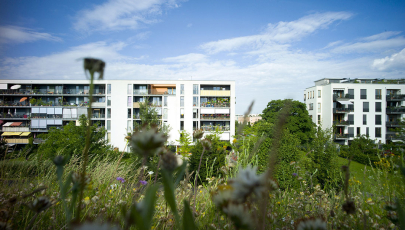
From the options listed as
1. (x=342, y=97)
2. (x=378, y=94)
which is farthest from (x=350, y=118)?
(x=378, y=94)

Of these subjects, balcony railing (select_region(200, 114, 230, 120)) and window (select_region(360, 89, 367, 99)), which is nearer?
balcony railing (select_region(200, 114, 230, 120))

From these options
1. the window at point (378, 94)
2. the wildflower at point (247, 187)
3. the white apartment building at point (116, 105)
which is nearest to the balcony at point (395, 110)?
the window at point (378, 94)

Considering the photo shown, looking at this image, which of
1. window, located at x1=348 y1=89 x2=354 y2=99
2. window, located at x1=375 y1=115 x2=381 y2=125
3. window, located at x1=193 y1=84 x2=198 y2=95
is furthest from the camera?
window, located at x1=348 y1=89 x2=354 y2=99

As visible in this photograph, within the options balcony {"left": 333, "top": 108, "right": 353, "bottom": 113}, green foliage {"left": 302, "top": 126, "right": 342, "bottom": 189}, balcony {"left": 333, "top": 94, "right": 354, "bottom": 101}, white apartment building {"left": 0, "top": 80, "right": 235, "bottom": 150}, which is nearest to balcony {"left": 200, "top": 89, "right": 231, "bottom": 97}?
white apartment building {"left": 0, "top": 80, "right": 235, "bottom": 150}

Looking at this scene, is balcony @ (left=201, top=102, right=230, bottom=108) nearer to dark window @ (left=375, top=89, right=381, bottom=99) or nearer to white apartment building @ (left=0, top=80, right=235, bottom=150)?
white apartment building @ (left=0, top=80, right=235, bottom=150)

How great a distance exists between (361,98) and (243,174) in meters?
32.3

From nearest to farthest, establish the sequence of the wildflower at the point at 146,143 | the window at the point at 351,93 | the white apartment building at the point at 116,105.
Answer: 1. the wildflower at the point at 146,143
2. the white apartment building at the point at 116,105
3. the window at the point at 351,93

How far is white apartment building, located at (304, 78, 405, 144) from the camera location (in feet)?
83.1

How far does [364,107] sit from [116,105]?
96.6 feet

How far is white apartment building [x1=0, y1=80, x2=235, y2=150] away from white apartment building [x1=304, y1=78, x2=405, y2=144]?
1277 centimetres

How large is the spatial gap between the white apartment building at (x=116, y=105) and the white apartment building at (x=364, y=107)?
41.9 feet

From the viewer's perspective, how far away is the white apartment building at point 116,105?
24281 millimetres

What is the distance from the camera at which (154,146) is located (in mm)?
198

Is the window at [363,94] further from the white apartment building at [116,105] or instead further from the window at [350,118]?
the white apartment building at [116,105]
